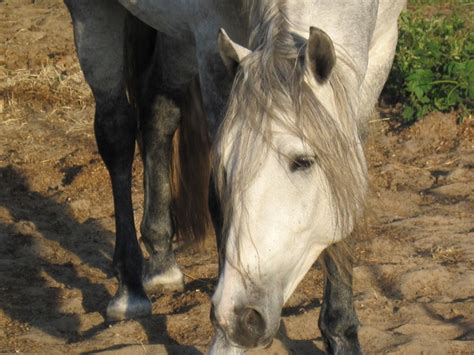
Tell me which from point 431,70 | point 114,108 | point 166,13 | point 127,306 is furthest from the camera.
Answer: point 431,70

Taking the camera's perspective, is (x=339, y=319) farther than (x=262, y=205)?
Yes

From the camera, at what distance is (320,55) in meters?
2.76

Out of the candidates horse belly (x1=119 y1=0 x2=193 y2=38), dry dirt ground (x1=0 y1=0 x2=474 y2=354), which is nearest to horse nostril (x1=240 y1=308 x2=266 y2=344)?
dry dirt ground (x1=0 y1=0 x2=474 y2=354)

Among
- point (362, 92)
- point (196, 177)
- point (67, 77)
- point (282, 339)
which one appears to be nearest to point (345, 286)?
point (282, 339)

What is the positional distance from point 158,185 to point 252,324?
1950mm

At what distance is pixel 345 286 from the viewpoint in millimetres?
3682

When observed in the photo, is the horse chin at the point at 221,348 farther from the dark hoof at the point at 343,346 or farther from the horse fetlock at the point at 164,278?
the horse fetlock at the point at 164,278


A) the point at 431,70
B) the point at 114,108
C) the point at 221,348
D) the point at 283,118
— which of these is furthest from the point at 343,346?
the point at 431,70

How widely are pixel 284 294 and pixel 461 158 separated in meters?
2.95

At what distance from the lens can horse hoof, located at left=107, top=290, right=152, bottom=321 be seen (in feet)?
14.0

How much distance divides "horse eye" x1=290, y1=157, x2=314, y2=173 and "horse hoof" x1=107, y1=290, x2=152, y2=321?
1.65 m

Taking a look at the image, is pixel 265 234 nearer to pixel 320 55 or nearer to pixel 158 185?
pixel 320 55

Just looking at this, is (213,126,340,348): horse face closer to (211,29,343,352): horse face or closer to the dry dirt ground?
(211,29,343,352): horse face

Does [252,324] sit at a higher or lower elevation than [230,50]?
lower
